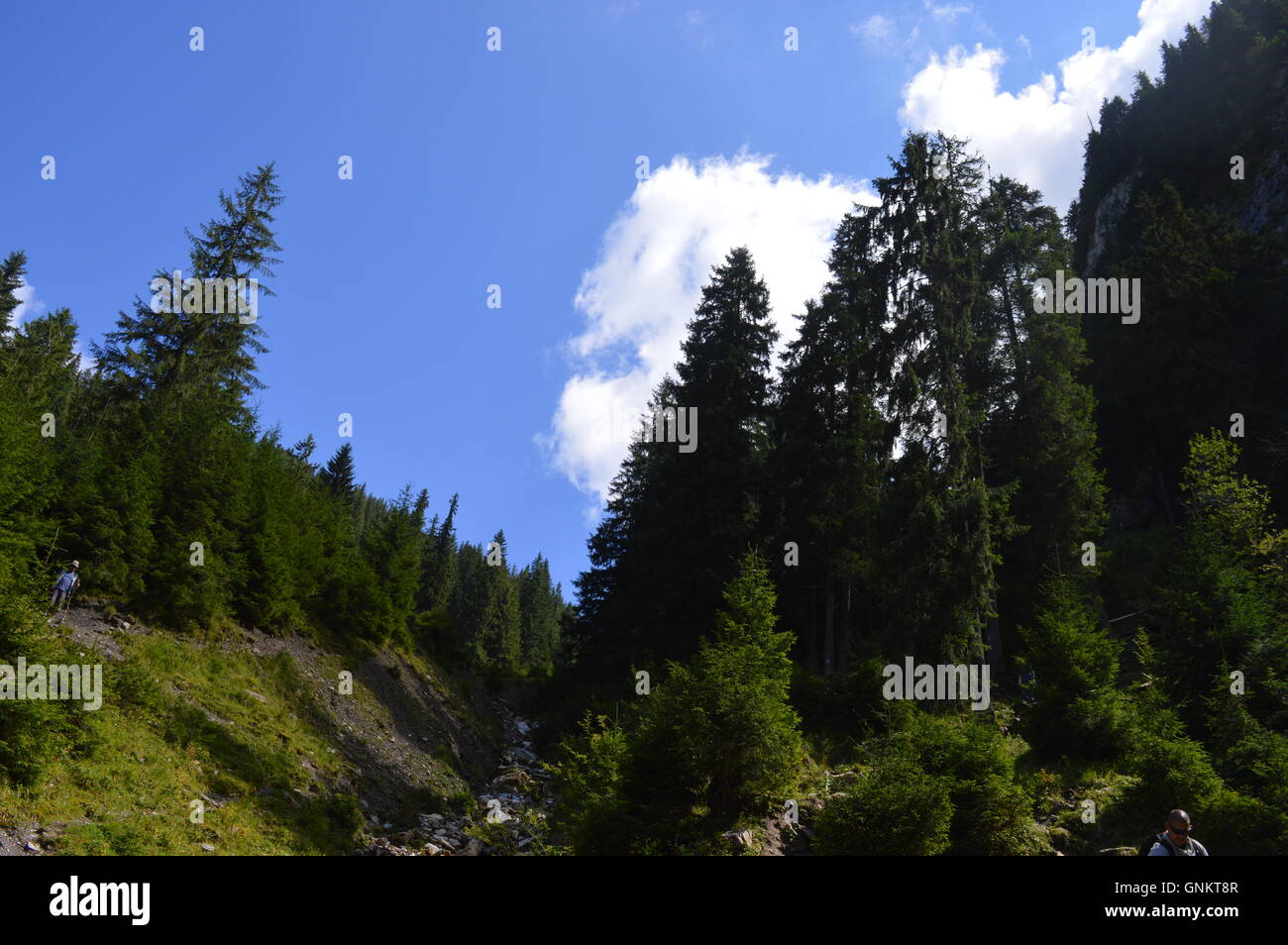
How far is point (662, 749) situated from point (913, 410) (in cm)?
1552

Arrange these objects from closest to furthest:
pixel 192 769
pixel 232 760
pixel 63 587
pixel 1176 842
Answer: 1. pixel 1176 842
2. pixel 192 769
3. pixel 232 760
4. pixel 63 587

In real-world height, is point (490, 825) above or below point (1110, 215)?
below

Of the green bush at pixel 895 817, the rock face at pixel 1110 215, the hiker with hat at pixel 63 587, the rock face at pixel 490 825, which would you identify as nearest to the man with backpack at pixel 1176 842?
the green bush at pixel 895 817

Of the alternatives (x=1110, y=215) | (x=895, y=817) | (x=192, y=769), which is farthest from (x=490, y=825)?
(x=1110, y=215)

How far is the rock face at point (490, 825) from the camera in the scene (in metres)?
16.7

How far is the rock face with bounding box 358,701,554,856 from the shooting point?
16.7 m

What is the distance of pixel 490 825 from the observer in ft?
61.7

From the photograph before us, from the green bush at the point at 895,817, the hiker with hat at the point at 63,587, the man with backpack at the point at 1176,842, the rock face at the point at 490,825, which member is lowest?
the rock face at the point at 490,825

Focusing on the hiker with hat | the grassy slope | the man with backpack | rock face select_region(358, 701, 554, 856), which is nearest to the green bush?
the man with backpack

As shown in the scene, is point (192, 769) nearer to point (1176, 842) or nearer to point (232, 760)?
point (232, 760)

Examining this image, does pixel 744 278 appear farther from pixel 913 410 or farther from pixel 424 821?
pixel 424 821

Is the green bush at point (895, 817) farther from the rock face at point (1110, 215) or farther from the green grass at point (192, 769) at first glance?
the rock face at point (1110, 215)

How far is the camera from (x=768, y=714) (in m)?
13.5
